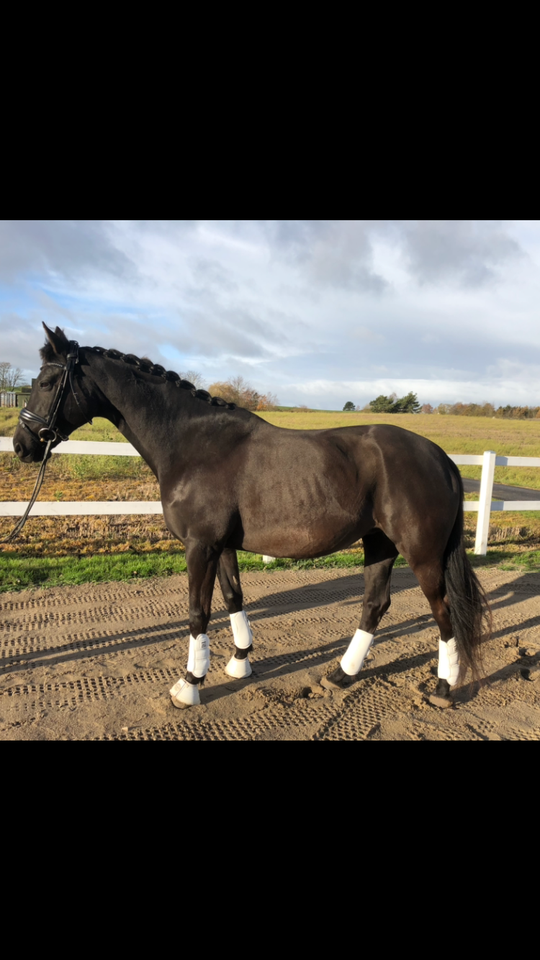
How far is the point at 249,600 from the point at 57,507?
8.32ft

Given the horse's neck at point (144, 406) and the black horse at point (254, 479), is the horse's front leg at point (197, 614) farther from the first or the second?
the horse's neck at point (144, 406)

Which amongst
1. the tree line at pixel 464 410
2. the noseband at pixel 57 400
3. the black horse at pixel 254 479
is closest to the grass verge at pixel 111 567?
the black horse at pixel 254 479

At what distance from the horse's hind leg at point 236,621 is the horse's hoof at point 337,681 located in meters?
0.57

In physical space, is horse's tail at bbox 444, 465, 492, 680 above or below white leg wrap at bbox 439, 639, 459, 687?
above

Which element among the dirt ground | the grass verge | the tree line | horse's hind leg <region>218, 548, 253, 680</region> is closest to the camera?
the dirt ground

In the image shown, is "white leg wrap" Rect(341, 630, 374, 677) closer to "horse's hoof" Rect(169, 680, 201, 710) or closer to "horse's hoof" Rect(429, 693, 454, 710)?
"horse's hoof" Rect(429, 693, 454, 710)

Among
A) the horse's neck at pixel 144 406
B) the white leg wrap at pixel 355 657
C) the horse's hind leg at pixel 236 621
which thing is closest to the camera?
the horse's neck at pixel 144 406

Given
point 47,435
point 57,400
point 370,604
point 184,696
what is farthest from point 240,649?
point 57,400

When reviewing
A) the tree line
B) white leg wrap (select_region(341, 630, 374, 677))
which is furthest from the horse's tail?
the tree line

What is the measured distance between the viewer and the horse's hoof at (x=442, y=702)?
3.32 m

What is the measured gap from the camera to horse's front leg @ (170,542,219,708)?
3.18 m

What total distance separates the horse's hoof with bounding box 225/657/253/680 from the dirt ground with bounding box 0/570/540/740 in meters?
0.07

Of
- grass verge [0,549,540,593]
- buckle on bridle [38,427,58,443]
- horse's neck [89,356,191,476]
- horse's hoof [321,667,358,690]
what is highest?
horse's neck [89,356,191,476]

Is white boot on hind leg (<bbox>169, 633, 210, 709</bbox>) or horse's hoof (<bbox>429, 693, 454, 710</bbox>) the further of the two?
horse's hoof (<bbox>429, 693, 454, 710</bbox>)
